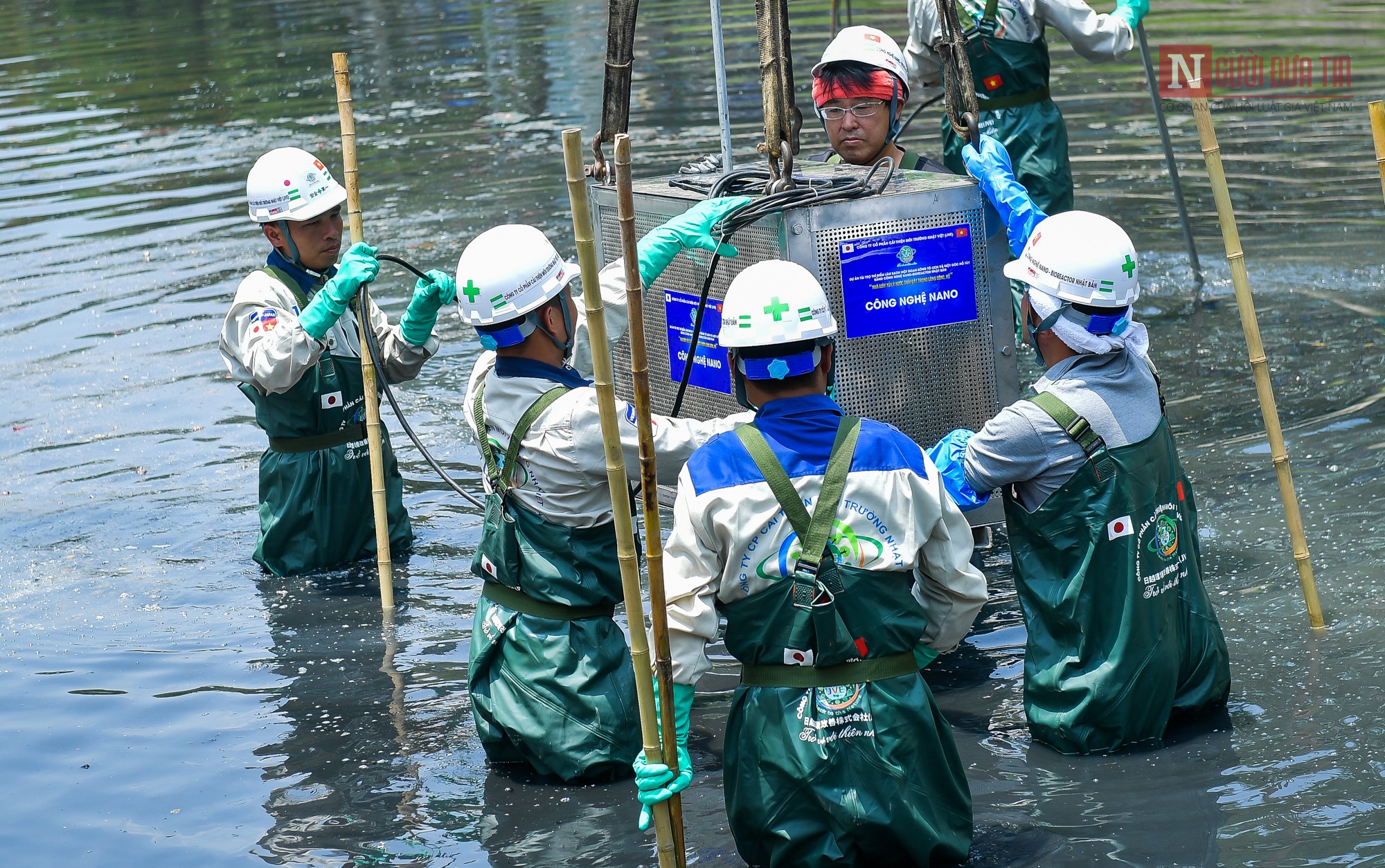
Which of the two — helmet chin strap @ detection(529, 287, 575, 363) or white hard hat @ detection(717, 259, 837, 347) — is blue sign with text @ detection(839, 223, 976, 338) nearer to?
helmet chin strap @ detection(529, 287, 575, 363)

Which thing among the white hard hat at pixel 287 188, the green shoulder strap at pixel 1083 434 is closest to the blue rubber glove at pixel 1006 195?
the green shoulder strap at pixel 1083 434

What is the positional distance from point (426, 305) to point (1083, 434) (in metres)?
2.79

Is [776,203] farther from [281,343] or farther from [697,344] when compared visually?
[281,343]

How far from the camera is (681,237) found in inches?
207

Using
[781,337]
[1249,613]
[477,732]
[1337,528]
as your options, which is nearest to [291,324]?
[477,732]

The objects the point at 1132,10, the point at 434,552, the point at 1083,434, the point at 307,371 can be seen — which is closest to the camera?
the point at 1083,434

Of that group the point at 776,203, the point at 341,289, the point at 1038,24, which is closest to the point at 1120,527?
the point at 776,203

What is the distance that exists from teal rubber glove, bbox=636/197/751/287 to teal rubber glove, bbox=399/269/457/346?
1034 mm

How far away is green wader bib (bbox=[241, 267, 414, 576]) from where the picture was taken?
22.5ft

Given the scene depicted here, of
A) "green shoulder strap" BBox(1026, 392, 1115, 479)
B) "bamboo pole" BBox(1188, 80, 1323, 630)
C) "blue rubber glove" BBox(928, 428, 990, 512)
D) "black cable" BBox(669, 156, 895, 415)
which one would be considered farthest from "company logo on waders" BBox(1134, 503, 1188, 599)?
"black cable" BBox(669, 156, 895, 415)

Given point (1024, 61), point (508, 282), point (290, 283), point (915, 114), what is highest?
point (1024, 61)

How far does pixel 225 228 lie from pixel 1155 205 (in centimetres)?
803

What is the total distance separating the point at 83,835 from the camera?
16.6ft

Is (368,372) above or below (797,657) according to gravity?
above
